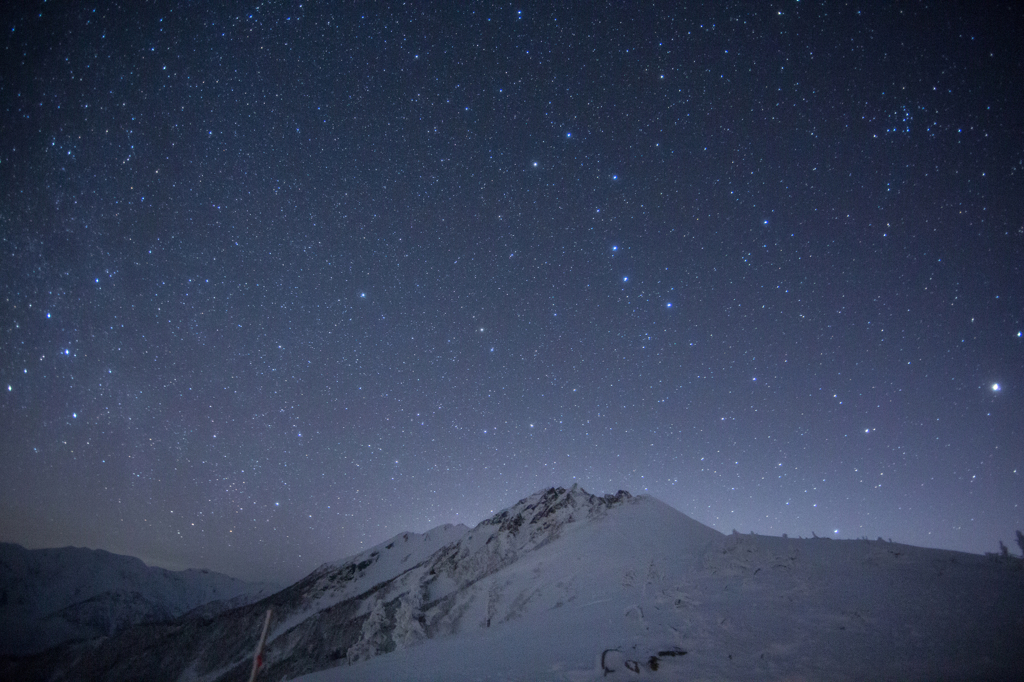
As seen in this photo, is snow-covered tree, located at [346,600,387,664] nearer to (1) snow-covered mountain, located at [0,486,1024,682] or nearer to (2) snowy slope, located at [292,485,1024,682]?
(1) snow-covered mountain, located at [0,486,1024,682]

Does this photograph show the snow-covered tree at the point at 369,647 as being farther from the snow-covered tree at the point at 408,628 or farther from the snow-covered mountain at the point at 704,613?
the snow-covered tree at the point at 408,628

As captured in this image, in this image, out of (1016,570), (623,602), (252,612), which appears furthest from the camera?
(252,612)

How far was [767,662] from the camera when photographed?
328 inches

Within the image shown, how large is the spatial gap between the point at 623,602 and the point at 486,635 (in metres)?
5.65

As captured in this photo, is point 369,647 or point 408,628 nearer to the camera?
point 408,628

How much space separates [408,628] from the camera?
27.3 metres

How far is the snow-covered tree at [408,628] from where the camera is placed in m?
25.1

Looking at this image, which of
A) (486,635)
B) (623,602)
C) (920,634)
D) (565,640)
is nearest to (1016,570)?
(920,634)

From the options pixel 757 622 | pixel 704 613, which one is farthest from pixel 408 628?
pixel 757 622

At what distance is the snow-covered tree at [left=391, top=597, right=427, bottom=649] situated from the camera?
2506 centimetres

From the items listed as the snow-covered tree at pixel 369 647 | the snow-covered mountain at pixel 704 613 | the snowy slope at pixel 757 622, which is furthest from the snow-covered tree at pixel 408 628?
the snowy slope at pixel 757 622

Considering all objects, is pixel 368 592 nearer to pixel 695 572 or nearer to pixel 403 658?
pixel 403 658

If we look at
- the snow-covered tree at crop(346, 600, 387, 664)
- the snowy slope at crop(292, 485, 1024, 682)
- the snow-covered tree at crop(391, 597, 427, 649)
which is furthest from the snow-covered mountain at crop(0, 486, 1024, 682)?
the snow-covered tree at crop(346, 600, 387, 664)

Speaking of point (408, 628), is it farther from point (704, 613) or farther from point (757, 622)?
point (757, 622)
